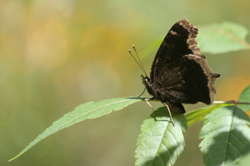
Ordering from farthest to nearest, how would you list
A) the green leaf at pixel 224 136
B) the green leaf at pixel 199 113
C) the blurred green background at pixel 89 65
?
1. the blurred green background at pixel 89 65
2. the green leaf at pixel 199 113
3. the green leaf at pixel 224 136

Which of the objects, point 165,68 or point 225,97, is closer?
point 165,68

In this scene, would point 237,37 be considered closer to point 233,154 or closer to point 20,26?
point 233,154

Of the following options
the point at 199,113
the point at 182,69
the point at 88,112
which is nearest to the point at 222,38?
the point at 182,69

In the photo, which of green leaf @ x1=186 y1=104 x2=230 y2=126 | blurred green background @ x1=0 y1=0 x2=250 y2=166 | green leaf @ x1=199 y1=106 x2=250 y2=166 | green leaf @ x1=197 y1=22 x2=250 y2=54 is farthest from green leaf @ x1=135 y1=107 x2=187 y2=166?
blurred green background @ x1=0 y1=0 x2=250 y2=166

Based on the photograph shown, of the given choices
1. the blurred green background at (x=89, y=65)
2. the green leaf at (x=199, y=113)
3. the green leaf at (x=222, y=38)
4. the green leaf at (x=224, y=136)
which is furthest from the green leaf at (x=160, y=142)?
the blurred green background at (x=89, y=65)

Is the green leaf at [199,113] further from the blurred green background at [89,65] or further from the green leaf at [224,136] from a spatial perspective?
the blurred green background at [89,65]

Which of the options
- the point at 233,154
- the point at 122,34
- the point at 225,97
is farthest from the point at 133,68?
the point at 233,154
